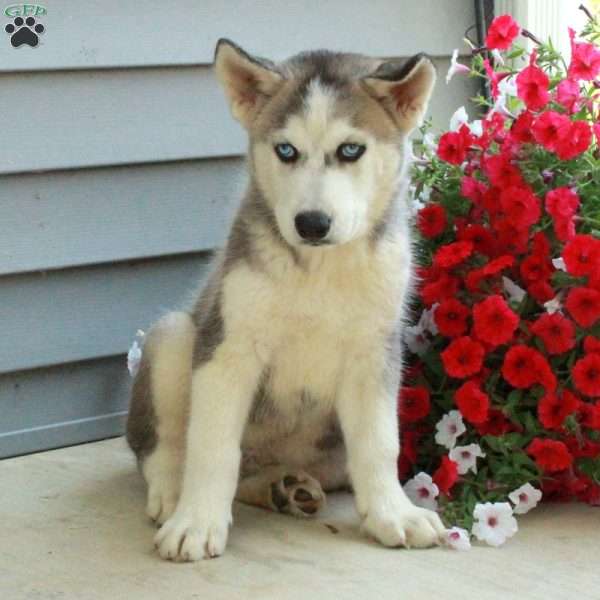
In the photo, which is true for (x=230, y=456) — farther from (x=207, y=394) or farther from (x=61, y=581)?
(x=61, y=581)

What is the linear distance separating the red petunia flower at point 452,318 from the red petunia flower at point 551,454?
43 cm

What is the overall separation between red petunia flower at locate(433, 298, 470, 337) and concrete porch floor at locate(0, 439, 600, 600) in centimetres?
62

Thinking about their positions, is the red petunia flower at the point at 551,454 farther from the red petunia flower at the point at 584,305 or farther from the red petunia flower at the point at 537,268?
the red petunia flower at the point at 537,268

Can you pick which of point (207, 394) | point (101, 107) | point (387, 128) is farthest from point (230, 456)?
point (101, 107)

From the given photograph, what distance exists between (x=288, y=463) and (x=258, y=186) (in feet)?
3.02

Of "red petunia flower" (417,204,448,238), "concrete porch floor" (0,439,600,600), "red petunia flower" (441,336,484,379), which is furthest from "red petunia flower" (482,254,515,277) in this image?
"concrete porch floor" (0,439,600,600)

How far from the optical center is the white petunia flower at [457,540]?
131 inches

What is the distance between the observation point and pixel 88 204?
433 cm

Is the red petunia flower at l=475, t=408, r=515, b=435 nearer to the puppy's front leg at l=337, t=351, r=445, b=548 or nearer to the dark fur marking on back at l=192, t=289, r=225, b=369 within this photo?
the puppy's front leg at l=337, t=351, r=445, b=548

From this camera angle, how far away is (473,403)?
3604 mm

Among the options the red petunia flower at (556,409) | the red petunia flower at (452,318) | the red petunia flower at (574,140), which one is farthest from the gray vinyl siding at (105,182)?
the red petunia flower at (556,409)

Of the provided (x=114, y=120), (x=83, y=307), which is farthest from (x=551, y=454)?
(x=114, y=120)

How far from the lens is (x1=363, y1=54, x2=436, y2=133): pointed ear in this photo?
10.6ft

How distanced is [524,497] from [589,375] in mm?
418
